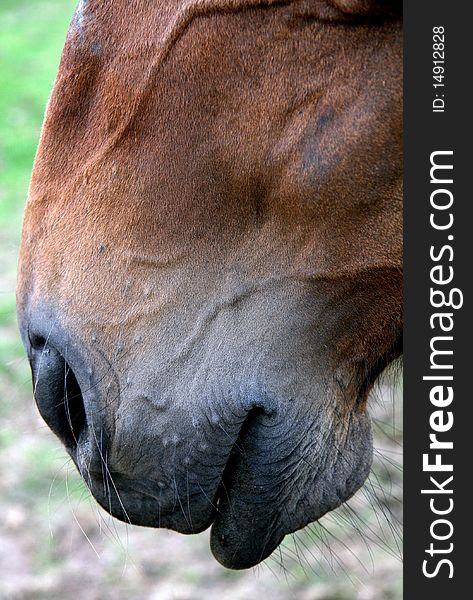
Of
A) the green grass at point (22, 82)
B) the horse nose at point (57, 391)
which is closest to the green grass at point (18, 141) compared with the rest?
the green grass at point (22, 82)

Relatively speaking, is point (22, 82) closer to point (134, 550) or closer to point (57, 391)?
point (134, 550)

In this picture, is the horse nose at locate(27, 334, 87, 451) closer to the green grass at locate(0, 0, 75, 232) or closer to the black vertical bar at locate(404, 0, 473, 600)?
the black vertical bar at locate(404, 0, 473, 600)

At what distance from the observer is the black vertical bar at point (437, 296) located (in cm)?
144

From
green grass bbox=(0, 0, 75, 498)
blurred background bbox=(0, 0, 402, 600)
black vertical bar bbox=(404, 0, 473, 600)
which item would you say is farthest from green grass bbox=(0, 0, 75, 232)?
black vertical bar bbox=(404, 0, 473, 600)

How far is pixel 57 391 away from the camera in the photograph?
159cm

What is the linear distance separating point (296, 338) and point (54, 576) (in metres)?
2.09

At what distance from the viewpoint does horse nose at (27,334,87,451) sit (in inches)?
61.8

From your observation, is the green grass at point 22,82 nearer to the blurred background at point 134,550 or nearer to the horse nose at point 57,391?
the blurred background at point 134,550

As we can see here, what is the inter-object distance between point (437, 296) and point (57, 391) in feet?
2.21

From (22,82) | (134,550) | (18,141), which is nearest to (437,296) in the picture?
(134,550)

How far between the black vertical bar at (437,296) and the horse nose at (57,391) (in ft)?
1.90

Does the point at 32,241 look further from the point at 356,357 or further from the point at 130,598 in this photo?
the point at 130,598

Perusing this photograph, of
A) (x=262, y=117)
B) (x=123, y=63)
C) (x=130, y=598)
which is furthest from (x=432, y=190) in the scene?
(x=130, y=598)

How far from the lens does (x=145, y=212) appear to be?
1509 mm
